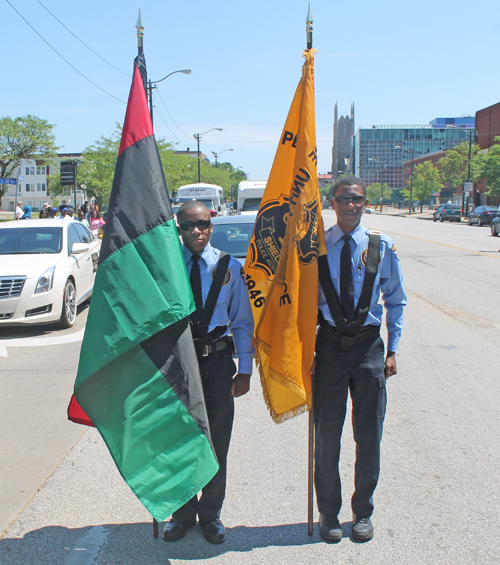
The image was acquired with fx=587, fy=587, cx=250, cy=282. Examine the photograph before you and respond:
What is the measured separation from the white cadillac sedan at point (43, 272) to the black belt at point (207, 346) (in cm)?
613

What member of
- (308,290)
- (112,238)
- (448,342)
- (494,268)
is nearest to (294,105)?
(308,290)

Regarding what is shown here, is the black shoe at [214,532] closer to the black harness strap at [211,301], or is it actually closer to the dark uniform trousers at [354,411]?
the dark uniform trousers at [354,411]

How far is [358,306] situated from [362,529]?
1251 millimetres

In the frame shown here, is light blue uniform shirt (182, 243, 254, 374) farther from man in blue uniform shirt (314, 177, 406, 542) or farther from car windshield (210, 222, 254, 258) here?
car windshield (210, 222, 254, 258)

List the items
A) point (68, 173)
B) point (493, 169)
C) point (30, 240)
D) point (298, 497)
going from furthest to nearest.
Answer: point (493, 169), point (68, 173), point (30, 240), point (298, 497)

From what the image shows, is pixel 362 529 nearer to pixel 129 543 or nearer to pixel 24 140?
pixel 129 543

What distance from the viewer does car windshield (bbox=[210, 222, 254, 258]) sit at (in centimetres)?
855

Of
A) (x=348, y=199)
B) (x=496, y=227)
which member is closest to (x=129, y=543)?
(x=348, y=199)

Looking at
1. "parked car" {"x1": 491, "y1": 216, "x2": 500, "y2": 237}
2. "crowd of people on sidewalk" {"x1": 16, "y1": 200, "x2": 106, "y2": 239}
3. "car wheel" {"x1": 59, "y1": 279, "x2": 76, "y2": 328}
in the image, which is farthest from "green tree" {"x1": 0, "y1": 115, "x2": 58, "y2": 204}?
"car wheel" {"x1": 59, "y1": 279, "x2": 76, "y2": 328}

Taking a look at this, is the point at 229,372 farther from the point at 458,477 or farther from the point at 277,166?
the point at 458,477

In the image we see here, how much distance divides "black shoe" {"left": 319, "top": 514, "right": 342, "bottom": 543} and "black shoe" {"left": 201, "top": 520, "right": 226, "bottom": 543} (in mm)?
550

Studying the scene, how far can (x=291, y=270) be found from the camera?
324cm

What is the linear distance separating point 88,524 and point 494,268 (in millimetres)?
14401

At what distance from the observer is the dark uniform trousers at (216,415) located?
323cm
